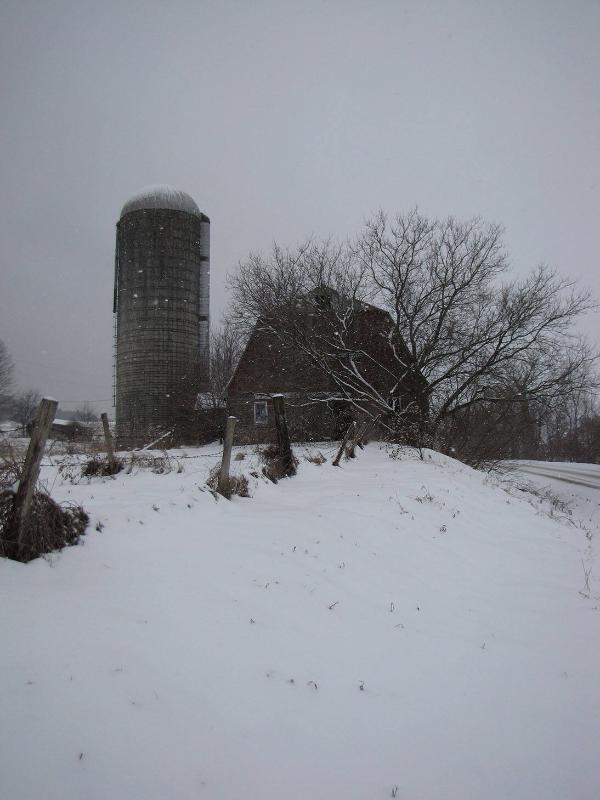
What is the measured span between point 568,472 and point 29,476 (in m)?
24.6

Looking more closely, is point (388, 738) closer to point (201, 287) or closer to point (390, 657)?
point (390, 657)

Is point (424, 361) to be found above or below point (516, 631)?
above

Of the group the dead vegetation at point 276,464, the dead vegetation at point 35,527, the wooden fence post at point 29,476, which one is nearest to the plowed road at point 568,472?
the dead vegetation at point 276,464

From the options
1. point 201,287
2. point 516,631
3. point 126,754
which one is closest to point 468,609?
point 516,631

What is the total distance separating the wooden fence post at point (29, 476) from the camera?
356 centimetres

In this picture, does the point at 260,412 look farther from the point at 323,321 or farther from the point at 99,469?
the point at 99,469

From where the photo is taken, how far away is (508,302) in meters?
19.6

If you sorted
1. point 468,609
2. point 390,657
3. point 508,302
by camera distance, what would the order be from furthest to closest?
point 508,302 → point 468,609 → point 390,657

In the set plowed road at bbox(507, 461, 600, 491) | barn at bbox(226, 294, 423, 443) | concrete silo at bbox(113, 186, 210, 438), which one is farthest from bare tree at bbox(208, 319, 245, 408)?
plowed road at bbox(507, 461, 600, 491)

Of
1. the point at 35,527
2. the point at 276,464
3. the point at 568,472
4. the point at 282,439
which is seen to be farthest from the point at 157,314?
the point at 35,527

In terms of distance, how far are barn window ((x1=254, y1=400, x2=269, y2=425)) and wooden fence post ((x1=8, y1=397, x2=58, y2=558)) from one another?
69.7 feet

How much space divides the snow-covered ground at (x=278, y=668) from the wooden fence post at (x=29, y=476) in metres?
0.26

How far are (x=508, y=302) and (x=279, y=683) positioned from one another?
64.8 feet

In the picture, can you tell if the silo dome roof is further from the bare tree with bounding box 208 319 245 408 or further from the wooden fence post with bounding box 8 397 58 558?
the wooden fence post with bounding box 8 397 58 558
